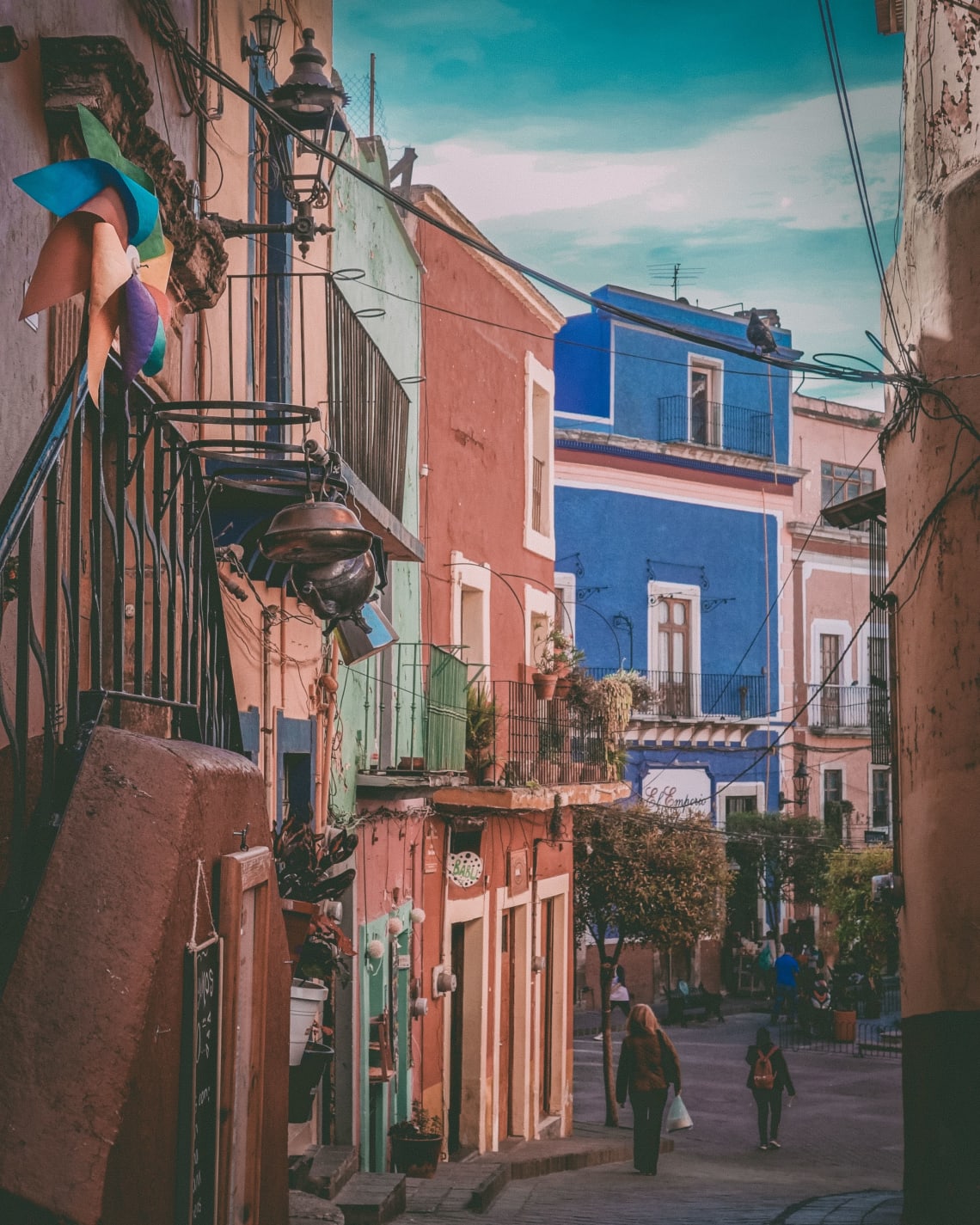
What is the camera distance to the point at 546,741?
19.5 meters

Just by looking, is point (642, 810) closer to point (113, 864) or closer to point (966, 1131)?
point (966, 1131)

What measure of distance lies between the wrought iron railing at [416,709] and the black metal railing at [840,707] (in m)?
23.4

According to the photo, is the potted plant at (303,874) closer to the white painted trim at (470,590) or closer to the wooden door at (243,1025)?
the wooden door at (243,1025)

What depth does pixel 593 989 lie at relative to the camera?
32.2 meters

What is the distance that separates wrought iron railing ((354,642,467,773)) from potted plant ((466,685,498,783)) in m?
0.66

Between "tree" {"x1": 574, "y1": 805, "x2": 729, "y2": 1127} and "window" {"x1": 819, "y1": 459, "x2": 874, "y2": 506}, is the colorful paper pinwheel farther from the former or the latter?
"window" {"x1": 819, "y1": 459, "x2": 874, "y2": 506}

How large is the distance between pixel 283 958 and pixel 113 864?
2.36 meters

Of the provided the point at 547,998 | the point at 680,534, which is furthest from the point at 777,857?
the point at 547,998

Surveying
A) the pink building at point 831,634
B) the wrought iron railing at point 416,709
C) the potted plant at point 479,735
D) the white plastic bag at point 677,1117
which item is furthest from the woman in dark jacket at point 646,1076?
the pink building at point 831,634

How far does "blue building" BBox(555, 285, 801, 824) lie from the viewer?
34219mm

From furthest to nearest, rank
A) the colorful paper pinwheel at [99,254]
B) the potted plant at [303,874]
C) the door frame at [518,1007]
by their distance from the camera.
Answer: the door frame at [518,1007] → the potted plant at [303,874] → the colorful paper pinwheel at [99,254]

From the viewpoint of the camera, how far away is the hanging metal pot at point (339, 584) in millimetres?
9164

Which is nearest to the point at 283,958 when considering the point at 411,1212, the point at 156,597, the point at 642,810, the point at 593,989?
the point at 156,597

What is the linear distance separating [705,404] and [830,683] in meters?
8.11
